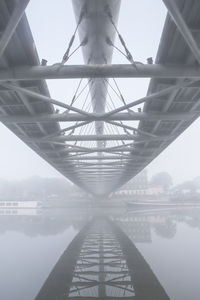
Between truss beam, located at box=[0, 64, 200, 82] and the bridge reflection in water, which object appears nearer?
truss beam, located at box=[0, 64, 200, 82]

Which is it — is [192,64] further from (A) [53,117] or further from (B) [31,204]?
(B) [31,204]

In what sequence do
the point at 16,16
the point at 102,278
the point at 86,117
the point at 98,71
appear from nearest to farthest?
the point at 16,16 < the point at 98,71 < the point at 86,117 < the point at 102,278

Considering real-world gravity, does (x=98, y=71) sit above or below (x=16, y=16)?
below

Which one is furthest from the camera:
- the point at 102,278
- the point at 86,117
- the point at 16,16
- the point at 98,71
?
the point at 102,278

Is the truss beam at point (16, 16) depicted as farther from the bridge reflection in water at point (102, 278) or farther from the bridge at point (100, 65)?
the bridge reflection in water at point (102, 278)

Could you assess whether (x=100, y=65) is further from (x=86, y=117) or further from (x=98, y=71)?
(x=86, y=117)

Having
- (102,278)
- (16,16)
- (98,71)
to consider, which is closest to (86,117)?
(98,71)

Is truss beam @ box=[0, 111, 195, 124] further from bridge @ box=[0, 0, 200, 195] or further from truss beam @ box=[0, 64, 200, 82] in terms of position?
truss beam @ box=[0, 64, 200, 82]

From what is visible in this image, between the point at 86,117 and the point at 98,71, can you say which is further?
the point at 86,117

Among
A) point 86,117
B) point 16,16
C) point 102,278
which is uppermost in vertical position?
point 16,16

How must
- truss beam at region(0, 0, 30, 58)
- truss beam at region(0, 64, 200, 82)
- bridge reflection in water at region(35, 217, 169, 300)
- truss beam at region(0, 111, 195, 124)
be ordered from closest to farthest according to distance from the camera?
truss beam at region(0, 0, 30, 58) < truss beam at region(0, 64, 200, 82) < truss beam at region(0, 111, 195, 124) < bridge reflection in water at region(35, 217, 169, 300)

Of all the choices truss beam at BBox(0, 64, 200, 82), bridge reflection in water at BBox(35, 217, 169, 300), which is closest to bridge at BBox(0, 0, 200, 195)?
truss beam at BBox(0, 64, 200, 82)

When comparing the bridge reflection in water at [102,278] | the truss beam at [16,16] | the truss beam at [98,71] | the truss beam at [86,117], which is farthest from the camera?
the bridge reflection in water at [102,278]

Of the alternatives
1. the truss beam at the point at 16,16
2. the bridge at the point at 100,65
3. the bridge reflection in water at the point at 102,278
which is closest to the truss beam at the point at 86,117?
the bridge at the point at 100,65
